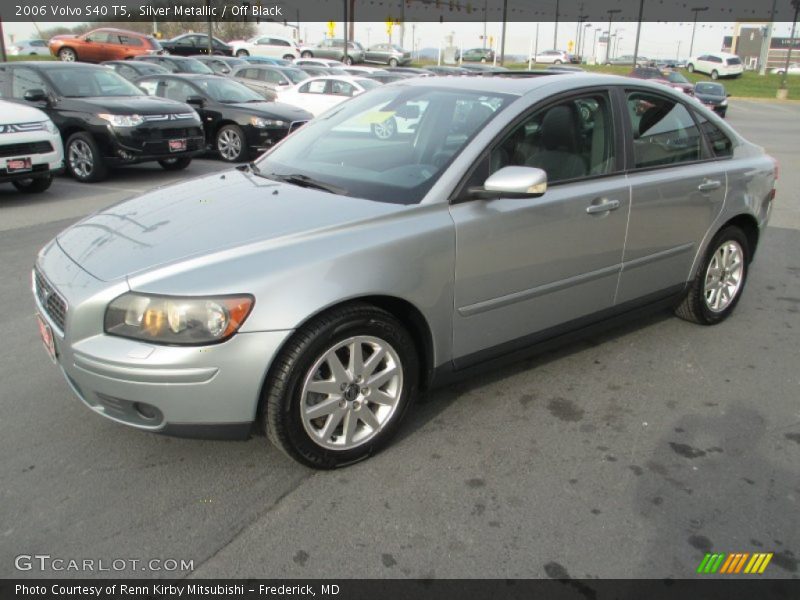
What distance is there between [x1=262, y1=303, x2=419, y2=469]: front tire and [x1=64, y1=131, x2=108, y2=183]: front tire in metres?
8.29

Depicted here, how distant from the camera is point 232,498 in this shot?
9.12 ft

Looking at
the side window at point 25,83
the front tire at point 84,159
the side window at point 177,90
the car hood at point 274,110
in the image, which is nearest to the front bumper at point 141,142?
the front tire at point 84,159

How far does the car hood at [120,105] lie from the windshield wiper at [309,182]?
23.2ft

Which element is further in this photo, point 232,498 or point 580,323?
point 580,323

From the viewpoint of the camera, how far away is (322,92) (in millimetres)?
16188

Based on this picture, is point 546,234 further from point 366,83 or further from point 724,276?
point 366,83

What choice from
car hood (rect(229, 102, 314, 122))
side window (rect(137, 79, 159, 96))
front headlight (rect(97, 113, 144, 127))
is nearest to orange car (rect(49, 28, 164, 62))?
side window (rect(137, 79, 159, 96))

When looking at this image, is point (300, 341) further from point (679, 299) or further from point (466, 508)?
point (679, 299)

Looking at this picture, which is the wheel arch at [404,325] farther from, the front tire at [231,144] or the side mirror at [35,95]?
the front tire at [231,144]

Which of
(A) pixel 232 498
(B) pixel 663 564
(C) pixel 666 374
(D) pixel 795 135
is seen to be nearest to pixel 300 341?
(A) pixel 232 498

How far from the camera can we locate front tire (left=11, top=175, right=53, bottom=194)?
9078 mm

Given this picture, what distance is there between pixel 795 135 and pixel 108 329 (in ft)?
70.8

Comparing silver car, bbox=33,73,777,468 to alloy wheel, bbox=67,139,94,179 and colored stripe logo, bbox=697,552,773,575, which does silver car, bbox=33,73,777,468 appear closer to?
colored stripe logo, bbox=697,552,773,575

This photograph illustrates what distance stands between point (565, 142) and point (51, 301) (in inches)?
101
